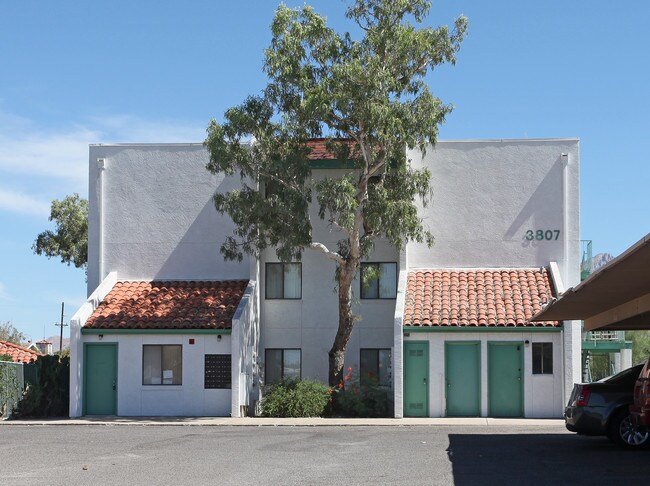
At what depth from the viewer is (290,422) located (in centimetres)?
2706

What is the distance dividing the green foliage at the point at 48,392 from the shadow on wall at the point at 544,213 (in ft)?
44.8

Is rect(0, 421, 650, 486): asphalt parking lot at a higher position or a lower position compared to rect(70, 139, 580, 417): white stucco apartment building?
lower

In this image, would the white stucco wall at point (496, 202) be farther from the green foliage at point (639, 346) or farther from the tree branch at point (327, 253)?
the green foliage at point (639, 346)

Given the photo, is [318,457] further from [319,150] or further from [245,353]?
[319,150]

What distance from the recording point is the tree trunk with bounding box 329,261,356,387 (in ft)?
97.3

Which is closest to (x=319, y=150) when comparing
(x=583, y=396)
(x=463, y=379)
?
(x=463, y=379)

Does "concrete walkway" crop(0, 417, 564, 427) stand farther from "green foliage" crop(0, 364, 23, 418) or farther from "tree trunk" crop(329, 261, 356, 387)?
"tree trunk" crop(329, 261, 356, 387)

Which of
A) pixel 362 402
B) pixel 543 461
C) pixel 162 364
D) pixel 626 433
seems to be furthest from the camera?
pixel 162 364

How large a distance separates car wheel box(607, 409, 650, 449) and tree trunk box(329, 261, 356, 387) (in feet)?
39.6

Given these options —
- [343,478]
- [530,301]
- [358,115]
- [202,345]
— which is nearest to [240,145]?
[358,115]

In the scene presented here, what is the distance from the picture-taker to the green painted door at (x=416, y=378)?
2875 centimetres

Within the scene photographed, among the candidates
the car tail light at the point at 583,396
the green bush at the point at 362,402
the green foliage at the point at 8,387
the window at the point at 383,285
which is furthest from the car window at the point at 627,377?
the green foliage at the point at 8,387

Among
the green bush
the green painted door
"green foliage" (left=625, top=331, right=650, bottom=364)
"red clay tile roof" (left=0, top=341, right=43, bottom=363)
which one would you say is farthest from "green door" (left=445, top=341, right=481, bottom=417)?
"green foliage" (left=625, top=331, right=650, bottom=364)

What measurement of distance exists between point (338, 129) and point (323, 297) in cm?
558
